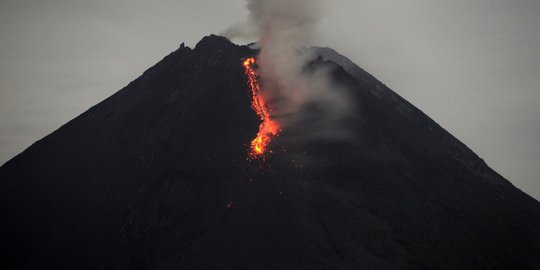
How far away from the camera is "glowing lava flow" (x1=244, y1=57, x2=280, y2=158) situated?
46.8 m

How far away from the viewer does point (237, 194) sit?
41.1 meters

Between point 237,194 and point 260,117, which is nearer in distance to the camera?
point 237,194

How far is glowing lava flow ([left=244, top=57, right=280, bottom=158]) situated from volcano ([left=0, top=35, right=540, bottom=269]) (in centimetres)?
84

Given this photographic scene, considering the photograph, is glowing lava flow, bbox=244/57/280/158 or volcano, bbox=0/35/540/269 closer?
volcano, bbox=0/35/540/269

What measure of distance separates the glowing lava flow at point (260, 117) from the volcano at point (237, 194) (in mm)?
842

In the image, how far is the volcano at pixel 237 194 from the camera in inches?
1480

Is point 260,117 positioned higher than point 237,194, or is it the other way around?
point 260,117

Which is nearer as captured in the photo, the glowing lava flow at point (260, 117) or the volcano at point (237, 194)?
the volcano at point (237, 194)

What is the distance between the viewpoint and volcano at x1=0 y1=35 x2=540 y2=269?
37.6 metres

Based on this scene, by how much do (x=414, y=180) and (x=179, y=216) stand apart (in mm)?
26350

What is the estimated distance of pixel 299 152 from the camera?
157 feet

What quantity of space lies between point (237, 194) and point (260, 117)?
13.1 m

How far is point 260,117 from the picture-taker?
51.8 meters

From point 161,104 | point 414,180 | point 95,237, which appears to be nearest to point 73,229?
point 95,237
